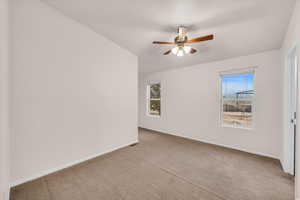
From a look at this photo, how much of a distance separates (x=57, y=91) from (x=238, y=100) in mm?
4191

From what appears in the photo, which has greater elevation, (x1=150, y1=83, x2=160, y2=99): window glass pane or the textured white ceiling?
the textured white ceiling

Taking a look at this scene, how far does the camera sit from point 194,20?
2.20m

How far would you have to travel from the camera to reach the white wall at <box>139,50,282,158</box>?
9.55ft

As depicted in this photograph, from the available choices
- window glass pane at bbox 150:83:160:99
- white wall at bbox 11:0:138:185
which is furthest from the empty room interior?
window glass pane at bbox 150:83:160:99

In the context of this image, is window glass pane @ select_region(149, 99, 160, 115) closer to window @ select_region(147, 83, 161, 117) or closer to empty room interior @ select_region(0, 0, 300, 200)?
window @ select_region(147, 83, 161, 117)

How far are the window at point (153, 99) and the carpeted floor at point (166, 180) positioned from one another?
109 inches

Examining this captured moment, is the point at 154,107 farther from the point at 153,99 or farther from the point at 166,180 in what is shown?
the point at 166,180

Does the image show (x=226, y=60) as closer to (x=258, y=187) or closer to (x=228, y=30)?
(x=228, y=30)

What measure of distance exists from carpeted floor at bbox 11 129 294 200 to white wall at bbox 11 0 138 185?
34 centimetres

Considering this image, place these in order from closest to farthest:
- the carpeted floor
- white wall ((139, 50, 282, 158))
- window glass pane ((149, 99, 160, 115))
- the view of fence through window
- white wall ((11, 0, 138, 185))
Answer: the carpeted floor
white wall ((11, 0, 138, 185))
white wall ((139, 50, 282, 158))
the view of fence through window
window glass pane ((149, 99, 160, 115))

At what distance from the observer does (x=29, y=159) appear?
192cm

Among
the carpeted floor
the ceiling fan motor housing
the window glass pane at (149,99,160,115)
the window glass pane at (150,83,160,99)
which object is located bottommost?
the carpeted floor

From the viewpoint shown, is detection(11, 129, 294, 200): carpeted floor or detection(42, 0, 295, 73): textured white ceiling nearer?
detection(11, 129, 294, 200): carpeted floor

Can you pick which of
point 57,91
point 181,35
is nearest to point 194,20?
point 181,35
